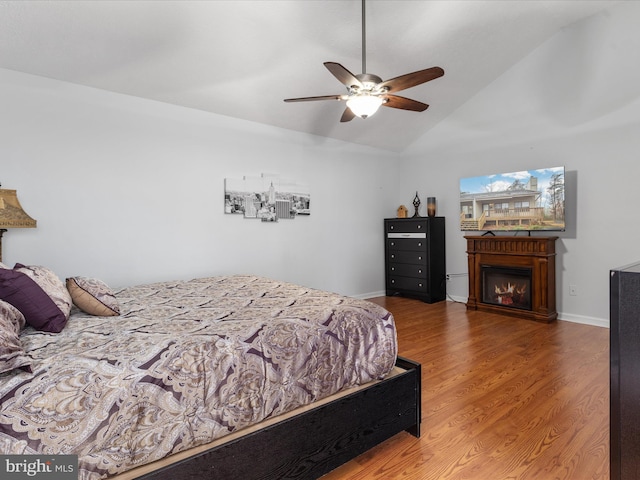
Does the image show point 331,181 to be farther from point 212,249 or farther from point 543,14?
point 543,14

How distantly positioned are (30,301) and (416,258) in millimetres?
4614

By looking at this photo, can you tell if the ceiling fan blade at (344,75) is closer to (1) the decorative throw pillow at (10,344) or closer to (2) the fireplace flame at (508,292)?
(1) the decorative throw pillow at (10,344)

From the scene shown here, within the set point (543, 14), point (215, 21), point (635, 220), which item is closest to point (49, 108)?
point (215, 21)

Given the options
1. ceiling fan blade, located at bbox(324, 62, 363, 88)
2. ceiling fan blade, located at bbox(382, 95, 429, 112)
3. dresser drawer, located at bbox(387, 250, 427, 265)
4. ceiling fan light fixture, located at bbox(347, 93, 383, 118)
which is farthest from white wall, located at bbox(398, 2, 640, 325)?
ceiling fan blade, located at bbox(324, 62, 363, 88)

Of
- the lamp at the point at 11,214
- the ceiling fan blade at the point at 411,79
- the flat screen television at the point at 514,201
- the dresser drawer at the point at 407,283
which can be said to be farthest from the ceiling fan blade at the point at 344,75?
the dresser drawer at the point at 407,283

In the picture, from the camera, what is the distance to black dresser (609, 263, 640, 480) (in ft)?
3.23

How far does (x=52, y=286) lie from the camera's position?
1.97 meters

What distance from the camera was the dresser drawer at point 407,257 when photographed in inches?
205

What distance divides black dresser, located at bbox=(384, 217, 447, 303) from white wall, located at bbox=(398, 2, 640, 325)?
3.85 feet

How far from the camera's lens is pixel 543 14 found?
3.54 meters

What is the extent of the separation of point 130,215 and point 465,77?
4215 millimetres

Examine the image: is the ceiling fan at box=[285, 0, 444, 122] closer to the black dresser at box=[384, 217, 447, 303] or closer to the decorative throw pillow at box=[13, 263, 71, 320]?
the decorative throw pillow at box=[13, 263, 71, 320]

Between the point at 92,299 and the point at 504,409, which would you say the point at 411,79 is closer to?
the point at 504,409

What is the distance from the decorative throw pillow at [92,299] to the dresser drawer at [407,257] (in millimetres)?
4162
